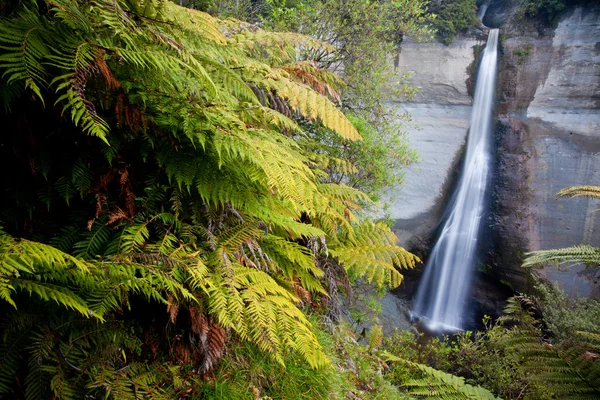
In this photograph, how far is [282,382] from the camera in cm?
195

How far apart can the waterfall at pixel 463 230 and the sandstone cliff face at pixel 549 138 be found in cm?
45

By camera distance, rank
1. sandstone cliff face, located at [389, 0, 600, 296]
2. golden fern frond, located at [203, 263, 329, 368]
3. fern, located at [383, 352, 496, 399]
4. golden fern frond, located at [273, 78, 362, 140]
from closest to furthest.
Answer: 1. golden fern frond, located at [203, 263, 329, 368]
2. golden fern frond, located at [273, 78, 362, 140]
3. fern, located at [383, 352, 496, 399]
4. sandstone cliff face, located at [389, 0, 600, 296]

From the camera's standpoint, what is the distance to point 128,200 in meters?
1.59

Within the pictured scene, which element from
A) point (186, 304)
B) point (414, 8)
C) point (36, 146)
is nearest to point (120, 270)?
point (186, 304)

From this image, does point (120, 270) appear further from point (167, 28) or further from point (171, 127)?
point (167, 28)

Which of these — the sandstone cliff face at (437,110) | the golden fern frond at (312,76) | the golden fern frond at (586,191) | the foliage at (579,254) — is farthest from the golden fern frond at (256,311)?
the sandstone cliff face at (437,110)

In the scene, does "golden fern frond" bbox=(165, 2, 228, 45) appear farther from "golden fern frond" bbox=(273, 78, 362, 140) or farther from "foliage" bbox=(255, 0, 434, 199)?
"foliage" bbox=(255, 0, 434, 199)

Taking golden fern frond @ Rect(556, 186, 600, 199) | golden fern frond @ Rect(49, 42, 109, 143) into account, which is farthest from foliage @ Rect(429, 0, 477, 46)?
golden fern frond @ Rect(49, 42, 109, 143)

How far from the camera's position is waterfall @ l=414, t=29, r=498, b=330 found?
9.73 meters

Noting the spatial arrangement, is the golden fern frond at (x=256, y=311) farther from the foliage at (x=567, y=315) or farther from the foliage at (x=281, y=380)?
the foliage at (x=567, y=315)

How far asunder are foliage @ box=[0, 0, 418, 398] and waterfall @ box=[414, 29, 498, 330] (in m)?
8.95

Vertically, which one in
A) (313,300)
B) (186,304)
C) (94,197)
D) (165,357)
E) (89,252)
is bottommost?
(313,300)

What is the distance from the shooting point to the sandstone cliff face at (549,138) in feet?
31.5

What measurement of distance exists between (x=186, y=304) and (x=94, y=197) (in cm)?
65
